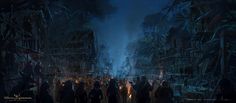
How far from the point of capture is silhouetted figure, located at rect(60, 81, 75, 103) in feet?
44.7

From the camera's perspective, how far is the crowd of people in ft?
43.5

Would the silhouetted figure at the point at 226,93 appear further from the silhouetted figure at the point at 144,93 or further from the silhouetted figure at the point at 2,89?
the silhouetted figure at the point at 2,89

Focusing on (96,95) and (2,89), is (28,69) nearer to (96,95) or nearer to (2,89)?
(2,89)

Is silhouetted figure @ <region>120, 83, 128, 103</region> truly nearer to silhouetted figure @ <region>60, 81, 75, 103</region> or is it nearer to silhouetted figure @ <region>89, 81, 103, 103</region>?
silhouetted figure @ <region>89, 81, 103, 103</region>

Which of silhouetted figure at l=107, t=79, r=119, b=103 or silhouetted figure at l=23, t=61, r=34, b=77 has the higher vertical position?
silhouetted figure at l=23, t=61, r=34, b=77

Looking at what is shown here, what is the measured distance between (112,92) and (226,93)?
117 inches

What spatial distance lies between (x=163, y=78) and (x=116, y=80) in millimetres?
1313

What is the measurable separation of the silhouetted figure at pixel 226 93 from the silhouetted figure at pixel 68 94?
379 cm

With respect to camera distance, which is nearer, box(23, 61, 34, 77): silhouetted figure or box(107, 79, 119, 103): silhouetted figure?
box(107, 79, 119, 103): silhouetted figure

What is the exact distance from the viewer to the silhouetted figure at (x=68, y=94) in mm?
13633

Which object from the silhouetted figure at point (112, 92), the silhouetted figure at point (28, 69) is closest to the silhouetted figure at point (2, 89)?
the silhouetted figure at point (28, 69)

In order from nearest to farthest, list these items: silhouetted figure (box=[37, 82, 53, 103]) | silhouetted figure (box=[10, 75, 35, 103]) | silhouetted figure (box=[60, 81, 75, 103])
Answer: silhouetted figure (box=[37, 82, 53, 103])
silhouetted figure (box=[60, 81, 75, 103])
silhouetted figure (box=[10, 75, 35, 103])

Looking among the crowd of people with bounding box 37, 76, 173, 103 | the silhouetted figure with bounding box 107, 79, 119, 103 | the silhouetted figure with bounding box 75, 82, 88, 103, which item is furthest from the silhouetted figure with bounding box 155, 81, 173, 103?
the silhouetted figure with bounding box 75, 82, 88, 103

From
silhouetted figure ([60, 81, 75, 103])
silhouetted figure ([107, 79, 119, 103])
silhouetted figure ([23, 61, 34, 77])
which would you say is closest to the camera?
silhouetted figure ([60, 81, 75, 103])
